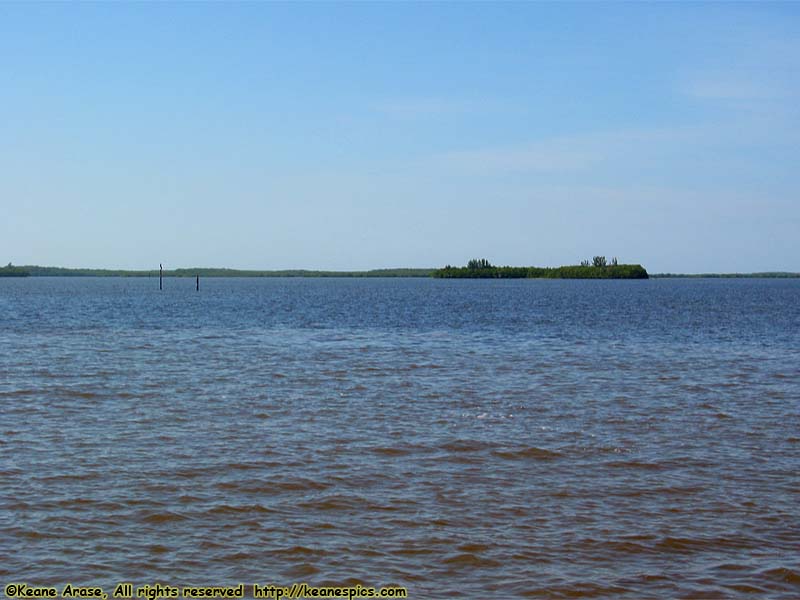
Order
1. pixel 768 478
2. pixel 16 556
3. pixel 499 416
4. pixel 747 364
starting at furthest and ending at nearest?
pixel 747 364 → pixel 499 416 → pixel 768 478 → pixel 16 556

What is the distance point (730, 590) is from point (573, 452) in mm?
7093

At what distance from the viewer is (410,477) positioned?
49.3 feet

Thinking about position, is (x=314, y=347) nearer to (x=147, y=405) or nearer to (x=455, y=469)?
(x=147, y=405)

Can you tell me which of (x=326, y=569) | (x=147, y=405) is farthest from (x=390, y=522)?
(x=147, y=405)

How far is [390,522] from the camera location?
491 inches

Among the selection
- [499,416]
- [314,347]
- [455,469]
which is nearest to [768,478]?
[455,469]

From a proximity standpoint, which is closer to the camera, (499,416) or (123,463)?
(123,463)

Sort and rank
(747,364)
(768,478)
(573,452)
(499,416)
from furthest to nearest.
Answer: (747,364), (499,416), (573,452), (768,478)

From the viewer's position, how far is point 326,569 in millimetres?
10633

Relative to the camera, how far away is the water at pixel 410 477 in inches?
421

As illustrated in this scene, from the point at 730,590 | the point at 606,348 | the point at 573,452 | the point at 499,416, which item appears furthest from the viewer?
the point at 606,348

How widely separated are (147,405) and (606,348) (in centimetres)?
2493

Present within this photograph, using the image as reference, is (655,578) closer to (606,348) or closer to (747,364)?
Answer: (747,364)

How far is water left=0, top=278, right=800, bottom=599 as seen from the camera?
1070cm
